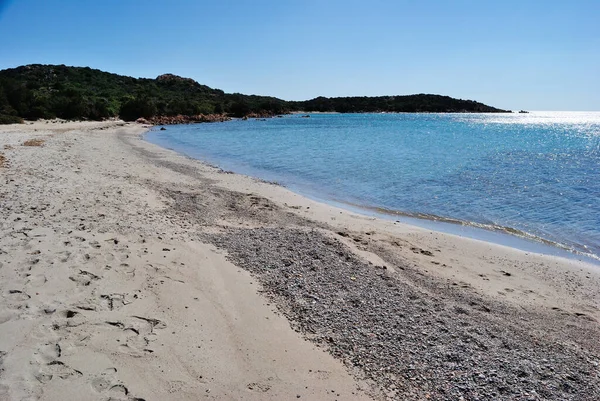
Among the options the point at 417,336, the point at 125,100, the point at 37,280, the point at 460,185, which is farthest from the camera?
the point at 125,100

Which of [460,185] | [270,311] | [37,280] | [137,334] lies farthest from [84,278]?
[460,185]

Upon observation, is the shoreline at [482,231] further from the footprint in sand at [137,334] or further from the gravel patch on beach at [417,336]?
the footprint in sand at [137,334]

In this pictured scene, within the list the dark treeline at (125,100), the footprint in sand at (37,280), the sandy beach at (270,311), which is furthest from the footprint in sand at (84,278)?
the dark treeline at (125,100)

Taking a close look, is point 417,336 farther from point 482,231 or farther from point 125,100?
point 125,100

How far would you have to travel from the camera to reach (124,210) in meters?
8.84

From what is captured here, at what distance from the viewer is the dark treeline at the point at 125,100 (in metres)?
42.4

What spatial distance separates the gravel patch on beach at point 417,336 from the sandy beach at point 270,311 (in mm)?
21

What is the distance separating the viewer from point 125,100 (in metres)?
70.4

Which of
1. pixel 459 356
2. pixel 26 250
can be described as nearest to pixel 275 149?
pixel 26 250

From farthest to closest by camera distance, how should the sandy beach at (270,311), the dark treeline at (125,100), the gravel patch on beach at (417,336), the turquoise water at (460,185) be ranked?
the dark treeline at (125,100) → the turquoise water at (460,185) → the gravel patch on beach at (417,336) → the sandy beach at (270,311)

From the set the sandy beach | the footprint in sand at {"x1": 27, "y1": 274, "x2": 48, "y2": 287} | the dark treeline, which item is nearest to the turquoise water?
the sandy beach

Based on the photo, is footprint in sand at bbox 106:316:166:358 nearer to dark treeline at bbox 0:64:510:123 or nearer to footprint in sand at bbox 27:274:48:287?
footprint in sand at bbox 27:274:48:287

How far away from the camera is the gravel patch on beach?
12.6ft

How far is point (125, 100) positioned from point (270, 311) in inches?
2951
